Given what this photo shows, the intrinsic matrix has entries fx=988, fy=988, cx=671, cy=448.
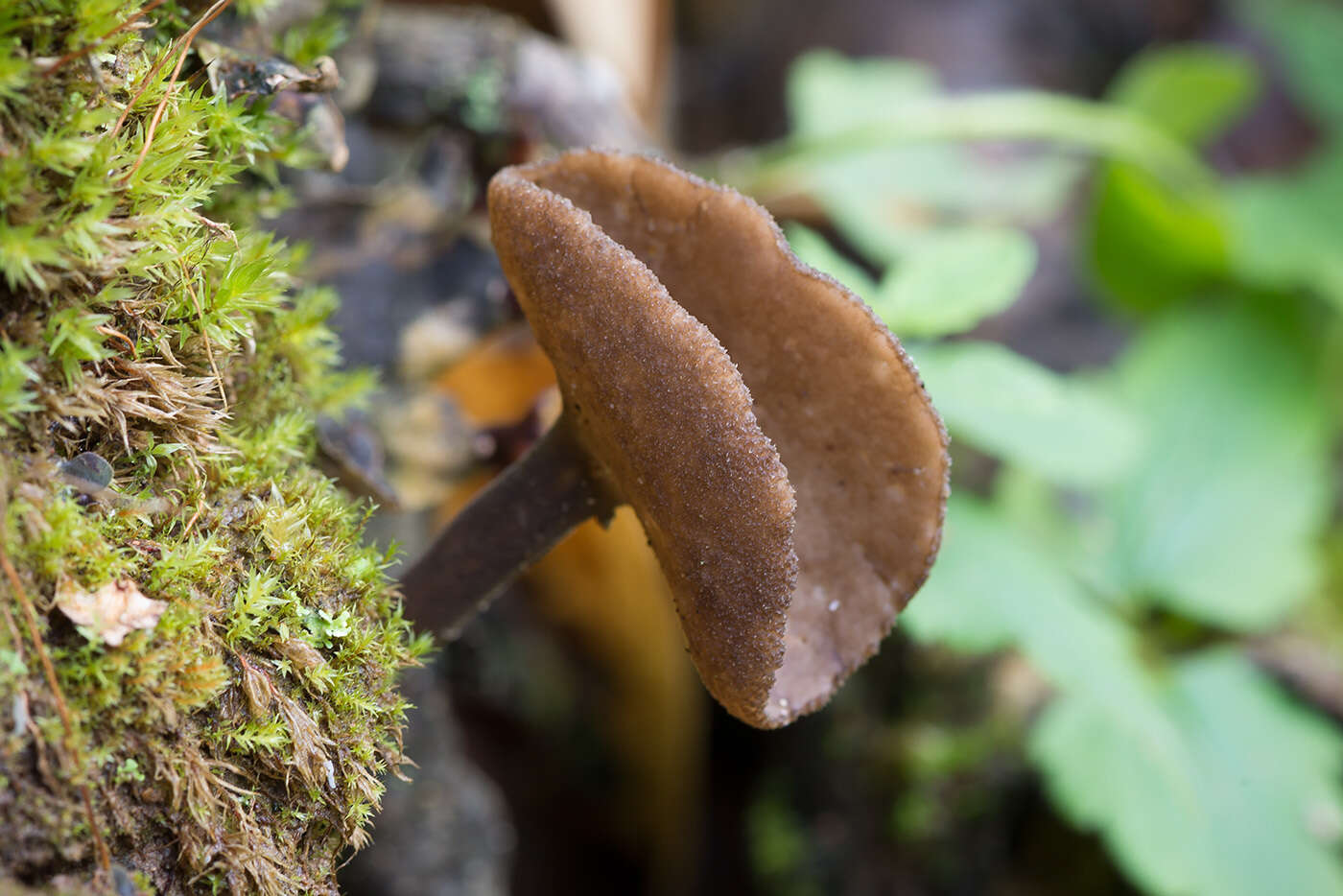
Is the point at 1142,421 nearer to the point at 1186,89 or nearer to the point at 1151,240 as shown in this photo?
the point at 1151,240

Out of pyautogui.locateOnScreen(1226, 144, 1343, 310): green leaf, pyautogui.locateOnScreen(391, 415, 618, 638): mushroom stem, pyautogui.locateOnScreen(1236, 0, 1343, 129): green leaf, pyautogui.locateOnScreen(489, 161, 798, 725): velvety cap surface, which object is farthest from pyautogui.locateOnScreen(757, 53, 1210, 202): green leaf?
pyautogui.locateOnScreen(489, 161, 798, 725): velvety cap surface

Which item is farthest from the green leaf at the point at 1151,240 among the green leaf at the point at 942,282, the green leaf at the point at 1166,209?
the green leaf at the point at 942,282

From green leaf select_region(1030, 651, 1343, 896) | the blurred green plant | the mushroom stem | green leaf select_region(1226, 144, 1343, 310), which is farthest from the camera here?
green leaf select_region(1226, 144, 1343, 310)

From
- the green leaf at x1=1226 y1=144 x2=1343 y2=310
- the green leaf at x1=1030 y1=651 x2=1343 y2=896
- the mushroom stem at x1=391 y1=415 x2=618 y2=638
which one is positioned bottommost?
the green leaf at x1=1030 y1=651 x2=1343 y2=896

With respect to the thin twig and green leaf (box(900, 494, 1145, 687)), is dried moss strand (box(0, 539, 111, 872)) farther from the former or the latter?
green leaf (box(900, 494, 1145, 687))

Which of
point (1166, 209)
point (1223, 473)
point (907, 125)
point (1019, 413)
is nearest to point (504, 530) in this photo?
point (1019, 413)
